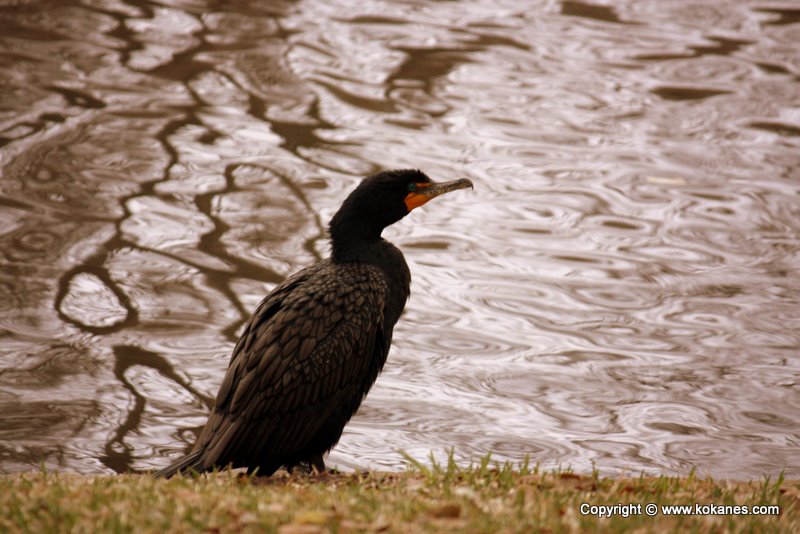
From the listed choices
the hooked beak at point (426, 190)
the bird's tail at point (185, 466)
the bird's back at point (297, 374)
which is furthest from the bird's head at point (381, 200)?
the bird's tail at point (185, 466)

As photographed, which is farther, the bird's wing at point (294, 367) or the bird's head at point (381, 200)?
the bird's head at point (381, 200)

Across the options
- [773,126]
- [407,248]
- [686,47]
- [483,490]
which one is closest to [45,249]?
[407,248]

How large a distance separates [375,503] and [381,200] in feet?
6.24

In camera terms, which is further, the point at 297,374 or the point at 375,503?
the point at 297,374

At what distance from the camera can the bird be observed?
4.70m

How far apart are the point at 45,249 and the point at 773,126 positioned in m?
6.76

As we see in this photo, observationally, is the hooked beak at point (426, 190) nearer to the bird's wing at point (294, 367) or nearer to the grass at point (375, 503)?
the bird's wing at point (294, 367)

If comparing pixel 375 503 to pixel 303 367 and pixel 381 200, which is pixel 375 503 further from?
pixel 381 200

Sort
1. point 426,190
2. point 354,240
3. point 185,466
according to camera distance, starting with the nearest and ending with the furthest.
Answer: point 185,466
point 354,240
point 426,190

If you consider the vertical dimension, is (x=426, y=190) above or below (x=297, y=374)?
above

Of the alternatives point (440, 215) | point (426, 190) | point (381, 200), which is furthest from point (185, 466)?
point (440, 215)

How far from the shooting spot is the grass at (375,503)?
3541 millimetres

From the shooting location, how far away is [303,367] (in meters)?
4.75

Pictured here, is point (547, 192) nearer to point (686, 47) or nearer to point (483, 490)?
point (686, 47)
